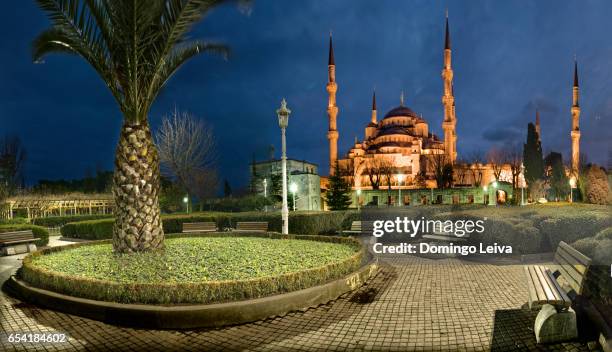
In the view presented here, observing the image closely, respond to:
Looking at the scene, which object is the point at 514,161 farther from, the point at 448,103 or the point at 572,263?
the point at 572,263

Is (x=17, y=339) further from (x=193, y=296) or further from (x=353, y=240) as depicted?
(x=353, y=240)

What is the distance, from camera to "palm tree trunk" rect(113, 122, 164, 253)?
28.3ft

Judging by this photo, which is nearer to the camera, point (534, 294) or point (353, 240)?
point (534, 294)

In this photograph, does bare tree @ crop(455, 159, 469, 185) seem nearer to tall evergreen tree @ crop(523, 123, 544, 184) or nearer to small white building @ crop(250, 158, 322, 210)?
tall evergreen tree @ crop(523, 123, 544, 184)

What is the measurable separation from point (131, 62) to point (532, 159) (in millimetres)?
59848

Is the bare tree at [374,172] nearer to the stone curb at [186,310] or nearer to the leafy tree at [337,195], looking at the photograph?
the leafy tree at [337,195]

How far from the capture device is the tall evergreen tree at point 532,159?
178 ft

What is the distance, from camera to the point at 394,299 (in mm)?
6750

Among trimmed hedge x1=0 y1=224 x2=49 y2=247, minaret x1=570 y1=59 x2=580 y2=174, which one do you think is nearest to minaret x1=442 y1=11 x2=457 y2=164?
minaret x1=570 y1=59 x2=580 y2=174

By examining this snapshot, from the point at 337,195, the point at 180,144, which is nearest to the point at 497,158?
the point at 337,195

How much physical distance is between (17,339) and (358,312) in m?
5.11

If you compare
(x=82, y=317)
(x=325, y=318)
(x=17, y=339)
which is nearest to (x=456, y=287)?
(x=325, y=318)
